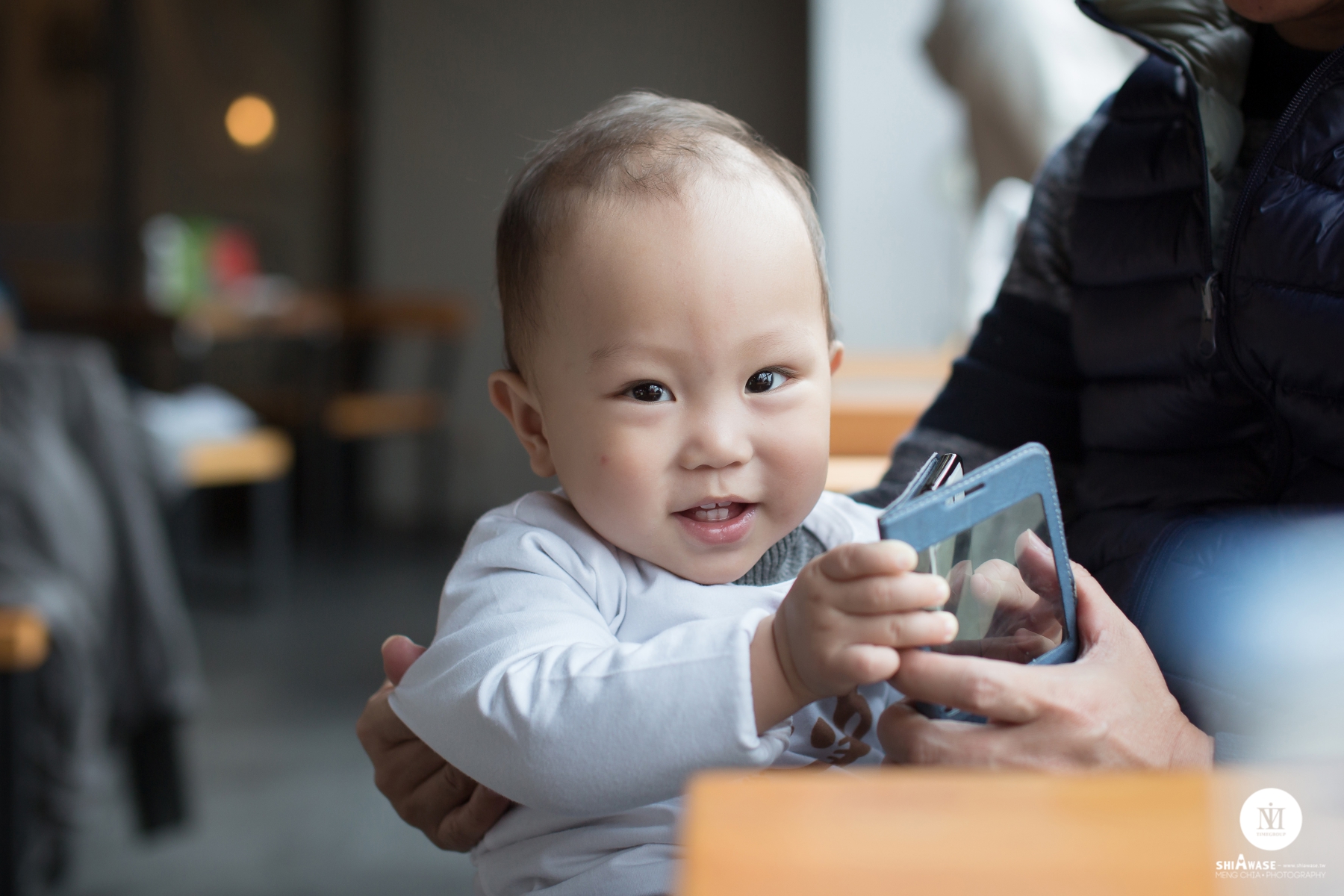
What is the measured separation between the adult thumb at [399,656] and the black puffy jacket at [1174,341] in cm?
46

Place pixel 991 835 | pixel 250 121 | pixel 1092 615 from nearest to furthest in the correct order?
pixel 991 835 → pixel 1092 615 → pixel 250 121

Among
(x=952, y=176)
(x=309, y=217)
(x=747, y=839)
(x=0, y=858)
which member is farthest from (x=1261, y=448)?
(x=309, y=217)

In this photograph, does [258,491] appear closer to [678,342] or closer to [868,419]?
[868,419]

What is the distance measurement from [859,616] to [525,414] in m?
0.32

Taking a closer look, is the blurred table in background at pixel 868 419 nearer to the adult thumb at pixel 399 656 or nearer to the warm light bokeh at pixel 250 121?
the adult thumb at pixel 399 656

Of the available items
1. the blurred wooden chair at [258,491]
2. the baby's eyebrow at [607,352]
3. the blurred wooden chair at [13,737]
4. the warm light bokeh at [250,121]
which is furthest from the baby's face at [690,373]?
the warm light bokeh at [250,121]

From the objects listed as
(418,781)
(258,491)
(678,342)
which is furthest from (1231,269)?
(258,491)

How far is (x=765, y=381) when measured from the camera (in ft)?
2.22

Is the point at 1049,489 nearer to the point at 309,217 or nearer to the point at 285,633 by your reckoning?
the point at 285,633

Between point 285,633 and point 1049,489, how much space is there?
11.4 ft

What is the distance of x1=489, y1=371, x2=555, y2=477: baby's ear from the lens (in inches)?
28.9

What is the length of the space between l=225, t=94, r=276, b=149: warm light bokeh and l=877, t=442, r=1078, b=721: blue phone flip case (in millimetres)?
5473

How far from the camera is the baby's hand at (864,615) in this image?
19.5 inches

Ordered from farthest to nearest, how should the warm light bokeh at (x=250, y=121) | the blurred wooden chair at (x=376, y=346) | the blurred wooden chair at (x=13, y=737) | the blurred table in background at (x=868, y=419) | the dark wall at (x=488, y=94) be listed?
the warm light bokeh at (x=250, y=121) < the blurred wooden chair at (x=376, y=346) < the dark wall at (x=488, y=94) < the blurred wooden chair at (x=13, y=737) < the blurred table in background at (x=868, y=419)
